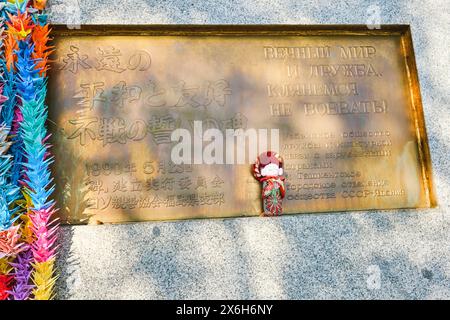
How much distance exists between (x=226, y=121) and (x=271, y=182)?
0.55 metres

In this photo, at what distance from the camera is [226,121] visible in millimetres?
2740

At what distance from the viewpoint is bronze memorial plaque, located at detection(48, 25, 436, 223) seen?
8.57ft

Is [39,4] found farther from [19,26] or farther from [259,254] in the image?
[259,254]

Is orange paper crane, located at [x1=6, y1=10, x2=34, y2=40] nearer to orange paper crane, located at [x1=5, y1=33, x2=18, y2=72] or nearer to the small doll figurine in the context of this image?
orange paper crane, located at [x1=5, y1=33, x2=18, y2=72]

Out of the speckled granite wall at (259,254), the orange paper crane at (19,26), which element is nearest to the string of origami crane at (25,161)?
the orange paper crane at (19,26)

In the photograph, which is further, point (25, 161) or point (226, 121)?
point (226, 121)

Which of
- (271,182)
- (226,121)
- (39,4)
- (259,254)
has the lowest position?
(259,254)

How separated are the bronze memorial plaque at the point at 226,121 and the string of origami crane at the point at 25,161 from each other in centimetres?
18

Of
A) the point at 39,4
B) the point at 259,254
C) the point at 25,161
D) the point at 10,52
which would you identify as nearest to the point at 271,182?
the point at 259,254

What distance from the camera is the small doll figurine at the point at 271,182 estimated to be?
8.40 ft

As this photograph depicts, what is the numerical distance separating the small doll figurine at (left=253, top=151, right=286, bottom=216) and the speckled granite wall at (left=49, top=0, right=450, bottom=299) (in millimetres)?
96

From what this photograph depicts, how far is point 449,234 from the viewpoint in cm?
266
